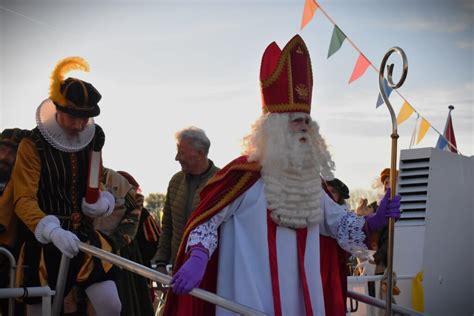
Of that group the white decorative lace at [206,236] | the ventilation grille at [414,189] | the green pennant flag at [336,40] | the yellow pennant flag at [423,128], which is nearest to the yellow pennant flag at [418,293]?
the ventilation grille at [414,189]

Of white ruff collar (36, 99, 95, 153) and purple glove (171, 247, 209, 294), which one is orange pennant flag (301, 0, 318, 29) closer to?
white ruff collar (36, 99, 95, 153)

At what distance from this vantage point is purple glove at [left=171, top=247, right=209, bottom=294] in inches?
144

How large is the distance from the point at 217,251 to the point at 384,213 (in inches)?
34.7

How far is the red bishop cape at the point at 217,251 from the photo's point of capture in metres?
4.09

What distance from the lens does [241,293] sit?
13.2 ft

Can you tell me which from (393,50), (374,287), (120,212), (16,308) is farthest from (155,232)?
(393,50)

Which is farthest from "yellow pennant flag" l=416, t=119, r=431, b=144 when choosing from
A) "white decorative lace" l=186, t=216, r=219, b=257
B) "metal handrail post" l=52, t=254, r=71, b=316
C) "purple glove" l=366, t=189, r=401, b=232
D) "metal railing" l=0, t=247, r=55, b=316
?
"metal railing" l=0, t=247, r=55, b=316

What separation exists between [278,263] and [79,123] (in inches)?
53.1

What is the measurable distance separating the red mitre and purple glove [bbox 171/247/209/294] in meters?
0.90

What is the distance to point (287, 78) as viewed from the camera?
168 inches

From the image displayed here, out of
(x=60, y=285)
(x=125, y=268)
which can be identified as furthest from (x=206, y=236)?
(x=60, y=285)

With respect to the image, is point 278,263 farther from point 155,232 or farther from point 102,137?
point 155,232

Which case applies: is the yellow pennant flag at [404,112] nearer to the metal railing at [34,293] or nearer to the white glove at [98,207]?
the white glove at [98,207]

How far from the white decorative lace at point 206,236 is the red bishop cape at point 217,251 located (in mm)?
29
